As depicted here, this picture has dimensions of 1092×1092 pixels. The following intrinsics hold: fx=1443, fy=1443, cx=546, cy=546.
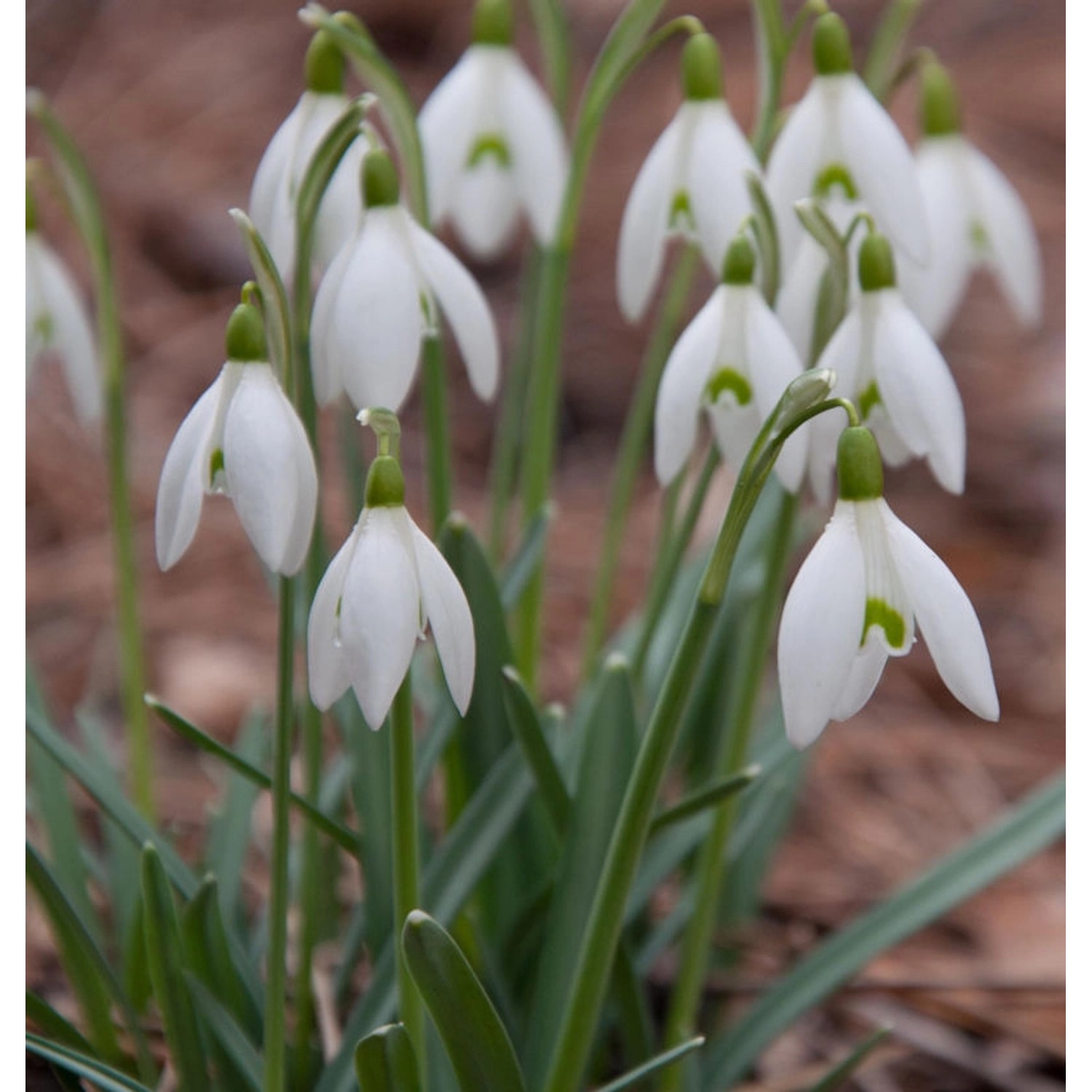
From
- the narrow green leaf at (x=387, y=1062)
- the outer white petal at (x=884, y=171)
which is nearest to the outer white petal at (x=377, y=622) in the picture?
the narrow green leaf at (x=387, y=1062)

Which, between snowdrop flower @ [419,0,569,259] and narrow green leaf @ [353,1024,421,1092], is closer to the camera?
narrow green leaf @ [353,1024,421,1092]

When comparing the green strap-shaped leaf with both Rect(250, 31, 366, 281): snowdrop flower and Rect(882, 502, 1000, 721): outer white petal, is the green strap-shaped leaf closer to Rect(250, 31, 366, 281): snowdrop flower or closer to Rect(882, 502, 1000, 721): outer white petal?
Rect(882, 502, 1000, 721): outer white petal

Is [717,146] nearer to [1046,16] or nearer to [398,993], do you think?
[398,993]

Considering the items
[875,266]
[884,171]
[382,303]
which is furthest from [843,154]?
[382,303]

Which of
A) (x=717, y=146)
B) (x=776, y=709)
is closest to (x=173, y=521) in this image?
(x=717, y=146)

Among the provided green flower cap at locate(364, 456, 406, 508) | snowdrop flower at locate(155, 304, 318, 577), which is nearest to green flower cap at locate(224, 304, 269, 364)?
snowdrop flower at locate(155, 304, 318, 577)

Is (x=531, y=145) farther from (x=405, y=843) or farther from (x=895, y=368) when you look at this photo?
(x=405, y=843)
